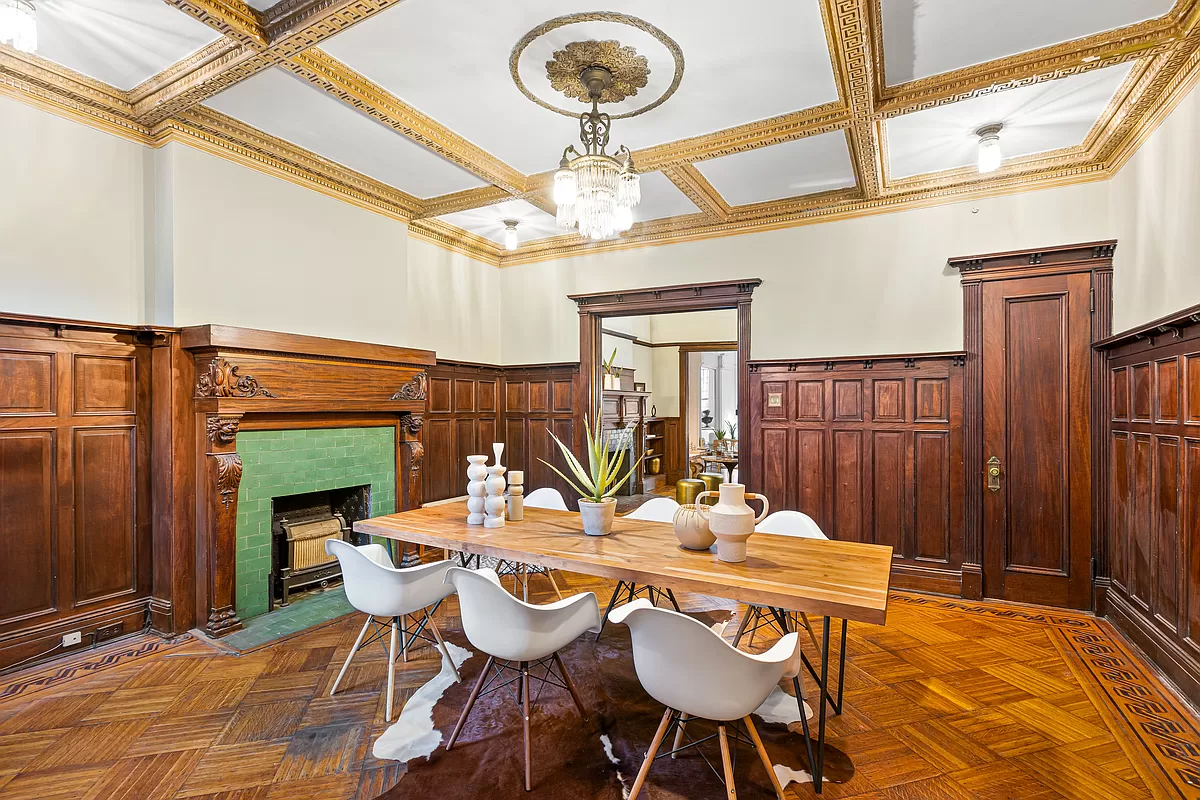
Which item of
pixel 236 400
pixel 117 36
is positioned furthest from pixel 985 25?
pixel 236 400

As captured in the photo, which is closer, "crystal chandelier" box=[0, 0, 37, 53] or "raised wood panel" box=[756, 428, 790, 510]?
"crystal chandelier" box=[0, 0, 37, 53]

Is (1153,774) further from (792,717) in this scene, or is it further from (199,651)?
(199,651)

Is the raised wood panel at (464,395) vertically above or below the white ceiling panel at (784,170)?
below

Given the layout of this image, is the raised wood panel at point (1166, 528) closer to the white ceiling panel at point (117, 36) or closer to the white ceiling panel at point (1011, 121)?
the white ceiling panel at point (1011, 121)

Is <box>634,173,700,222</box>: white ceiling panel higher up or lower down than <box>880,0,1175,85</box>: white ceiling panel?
higher up

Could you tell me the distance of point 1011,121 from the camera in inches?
134

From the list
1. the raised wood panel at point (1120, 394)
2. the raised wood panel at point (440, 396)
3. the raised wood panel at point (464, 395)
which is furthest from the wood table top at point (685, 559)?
the raised wood panel at point (464, 395)

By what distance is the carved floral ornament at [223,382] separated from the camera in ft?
10.8

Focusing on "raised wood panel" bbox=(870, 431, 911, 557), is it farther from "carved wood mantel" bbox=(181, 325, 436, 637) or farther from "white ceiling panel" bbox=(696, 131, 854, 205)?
"carved wood mantel" bbox=(181, 325, 436, 637)

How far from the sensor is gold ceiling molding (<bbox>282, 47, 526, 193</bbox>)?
2.82m

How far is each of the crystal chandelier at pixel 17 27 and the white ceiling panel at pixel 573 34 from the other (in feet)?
3.60

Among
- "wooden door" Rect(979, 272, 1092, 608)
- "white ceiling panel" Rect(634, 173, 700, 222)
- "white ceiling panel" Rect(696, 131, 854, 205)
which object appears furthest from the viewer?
"white ceiling panel" Rect(634, 173, 700, 222)

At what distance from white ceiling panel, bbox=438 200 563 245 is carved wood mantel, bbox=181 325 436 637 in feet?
5.58

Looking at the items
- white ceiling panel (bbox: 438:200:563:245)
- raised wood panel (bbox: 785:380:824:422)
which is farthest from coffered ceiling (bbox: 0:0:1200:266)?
raised wood panel (bbox: 785:380:824:422)
